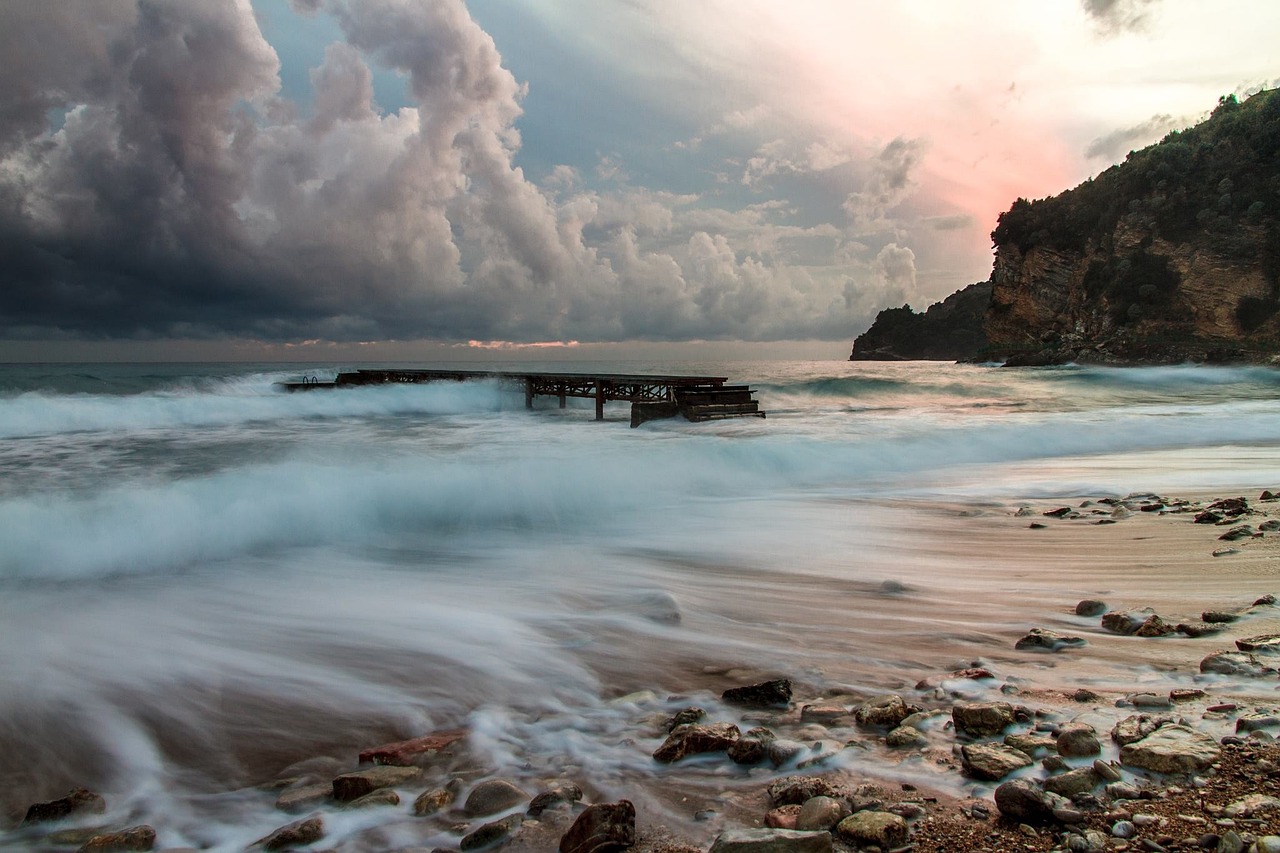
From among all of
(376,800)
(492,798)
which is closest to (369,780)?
(376,800)

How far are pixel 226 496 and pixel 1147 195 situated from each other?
77847 mm

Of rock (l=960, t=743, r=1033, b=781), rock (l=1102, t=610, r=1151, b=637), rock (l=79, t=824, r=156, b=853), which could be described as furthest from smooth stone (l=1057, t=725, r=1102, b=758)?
rock (l=79, t=824, r=156, b=853)

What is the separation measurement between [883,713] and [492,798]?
1599 millimetres

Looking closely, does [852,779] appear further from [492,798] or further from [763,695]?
[492,798]

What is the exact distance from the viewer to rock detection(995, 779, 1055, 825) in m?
1.93

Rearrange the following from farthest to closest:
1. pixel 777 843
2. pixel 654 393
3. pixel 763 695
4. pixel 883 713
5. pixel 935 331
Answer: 1. pixel 935 331
2. pixel 654 393
3. pixel 763 695
4. pixel 883 713
5. pixel 777 843

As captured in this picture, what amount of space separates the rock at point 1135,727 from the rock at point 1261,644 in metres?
1.16

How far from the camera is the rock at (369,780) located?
2521 mm

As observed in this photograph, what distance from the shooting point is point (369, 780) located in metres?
2.56

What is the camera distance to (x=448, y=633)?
443 centimetres

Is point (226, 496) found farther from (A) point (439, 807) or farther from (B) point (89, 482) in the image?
(A) point (439, 807)

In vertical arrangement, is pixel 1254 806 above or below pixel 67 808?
above

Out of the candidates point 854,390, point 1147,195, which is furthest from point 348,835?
point 1147,195

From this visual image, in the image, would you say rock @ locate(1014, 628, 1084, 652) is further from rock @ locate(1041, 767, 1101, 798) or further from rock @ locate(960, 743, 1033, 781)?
rock @ locate(1041, 767, 1101, 798)
